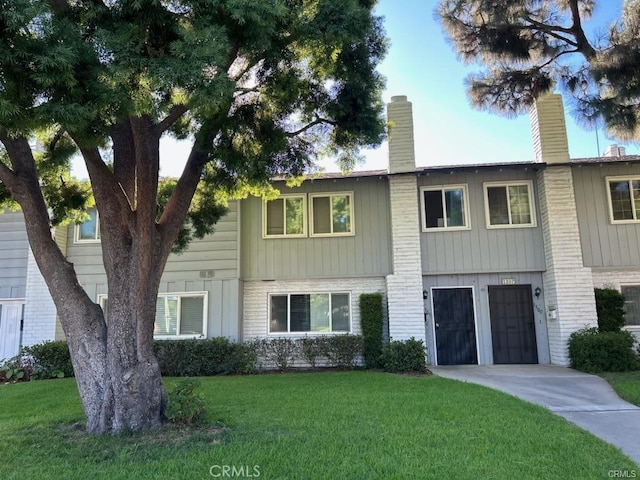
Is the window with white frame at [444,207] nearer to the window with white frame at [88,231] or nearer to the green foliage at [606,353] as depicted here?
the green foliage at [606,353]

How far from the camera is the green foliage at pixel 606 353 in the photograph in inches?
396

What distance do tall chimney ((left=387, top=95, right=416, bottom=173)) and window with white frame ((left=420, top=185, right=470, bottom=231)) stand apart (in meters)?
0.90

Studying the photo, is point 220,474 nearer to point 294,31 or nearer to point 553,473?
point 553,473

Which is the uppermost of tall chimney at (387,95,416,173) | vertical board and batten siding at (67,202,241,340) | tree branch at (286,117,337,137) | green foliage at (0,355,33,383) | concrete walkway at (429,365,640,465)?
tall chimney at (387,95,416,173)

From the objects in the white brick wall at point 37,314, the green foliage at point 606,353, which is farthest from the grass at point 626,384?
the white brick wall at point 37,314

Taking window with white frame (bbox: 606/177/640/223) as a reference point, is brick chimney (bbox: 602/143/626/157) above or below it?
above

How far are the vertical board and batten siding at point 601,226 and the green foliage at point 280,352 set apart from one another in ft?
25.6

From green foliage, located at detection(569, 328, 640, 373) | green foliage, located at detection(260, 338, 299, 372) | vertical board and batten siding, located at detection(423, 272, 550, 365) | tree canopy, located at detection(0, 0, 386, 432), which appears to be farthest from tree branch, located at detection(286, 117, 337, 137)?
green foliage, located at detection(569, 328, 640, 373)

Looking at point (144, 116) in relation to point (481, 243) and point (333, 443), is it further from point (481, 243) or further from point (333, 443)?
point (481, 243)

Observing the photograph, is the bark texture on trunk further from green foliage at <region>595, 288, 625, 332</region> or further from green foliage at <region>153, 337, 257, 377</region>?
green foliage at <region>595, 288, 625, 332</region>

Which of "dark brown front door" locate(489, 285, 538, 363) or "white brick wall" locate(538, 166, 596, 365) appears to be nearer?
"white brick wall" locate(538, 166, 596, 365)

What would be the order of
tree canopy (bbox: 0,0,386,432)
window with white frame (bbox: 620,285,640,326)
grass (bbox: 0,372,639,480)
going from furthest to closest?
window with white frame (bbox: 620,285,640,326)
tree canopy (bbox: 0,0,386,432)
grass (bbox: 0,372,639,480)

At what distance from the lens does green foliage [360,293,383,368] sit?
456 inches

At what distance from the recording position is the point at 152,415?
5.63 m
